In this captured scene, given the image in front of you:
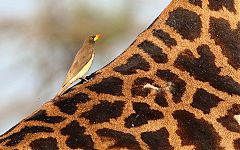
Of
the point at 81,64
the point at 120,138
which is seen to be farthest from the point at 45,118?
the point at 81,64

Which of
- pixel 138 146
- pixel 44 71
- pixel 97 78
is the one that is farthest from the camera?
pixel 44 71

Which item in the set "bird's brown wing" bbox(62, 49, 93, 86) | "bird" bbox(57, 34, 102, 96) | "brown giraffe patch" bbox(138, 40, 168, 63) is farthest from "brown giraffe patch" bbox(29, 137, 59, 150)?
"bird's brown wing" bbox(62, 49, 93, 86)

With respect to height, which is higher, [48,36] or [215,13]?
[48,36]

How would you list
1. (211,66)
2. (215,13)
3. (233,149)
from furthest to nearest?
(215,13) < (211,66) < (233,149)

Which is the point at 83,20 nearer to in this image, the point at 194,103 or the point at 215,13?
the point at 215,13

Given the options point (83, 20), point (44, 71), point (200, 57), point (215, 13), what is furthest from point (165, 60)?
point (83, 20)

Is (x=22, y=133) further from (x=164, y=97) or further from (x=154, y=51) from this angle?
(x=154, y=51)

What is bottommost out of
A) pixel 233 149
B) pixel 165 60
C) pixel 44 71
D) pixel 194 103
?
pixel 233 149

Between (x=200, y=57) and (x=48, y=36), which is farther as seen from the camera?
(x=48, y=36)

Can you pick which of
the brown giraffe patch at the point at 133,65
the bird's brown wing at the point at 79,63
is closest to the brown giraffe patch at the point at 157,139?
the brown giraffe patch at the point at 133,65
